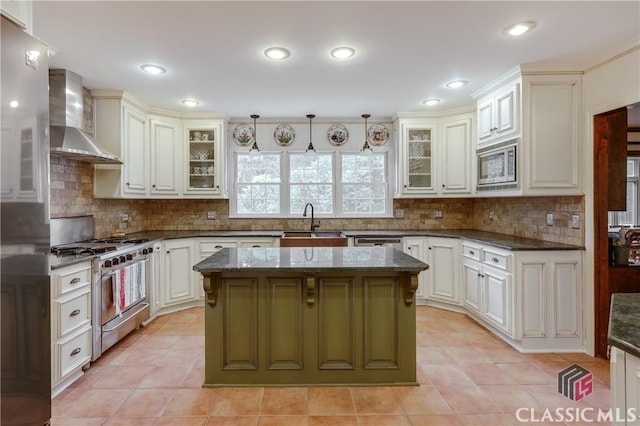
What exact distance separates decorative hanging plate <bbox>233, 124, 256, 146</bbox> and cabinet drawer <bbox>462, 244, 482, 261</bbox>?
3162mm

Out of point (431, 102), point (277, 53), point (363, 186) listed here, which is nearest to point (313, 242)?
point (277, 53)

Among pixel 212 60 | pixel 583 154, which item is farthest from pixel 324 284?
pixel 583 154

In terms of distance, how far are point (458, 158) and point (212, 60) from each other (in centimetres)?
314

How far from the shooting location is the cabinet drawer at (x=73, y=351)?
235 cm

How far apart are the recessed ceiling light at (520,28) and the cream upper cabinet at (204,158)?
3414 mm

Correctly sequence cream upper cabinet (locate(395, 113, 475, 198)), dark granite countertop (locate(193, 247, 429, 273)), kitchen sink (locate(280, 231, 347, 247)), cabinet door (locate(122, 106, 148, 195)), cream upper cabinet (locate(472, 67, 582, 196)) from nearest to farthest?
dark granite countertop (locate(193, 247, 429, 273)) → cream upper cabinet (locate(472, 67, 582, 196)) → kitchen sink (locate(280, 231, 347, 247)) → cabinet door (locate(122, 106, 148, 195)) → cream upper cabinet (locate(395, 113, 475, 198))

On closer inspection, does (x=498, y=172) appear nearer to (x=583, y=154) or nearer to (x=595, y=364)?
(x=583, y=154)

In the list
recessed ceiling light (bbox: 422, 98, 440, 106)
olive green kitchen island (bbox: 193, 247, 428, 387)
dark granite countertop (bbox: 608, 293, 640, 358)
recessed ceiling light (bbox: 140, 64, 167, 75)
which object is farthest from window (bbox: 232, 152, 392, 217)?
dark granite countertop (bbox: 608, 293, 640, 358)

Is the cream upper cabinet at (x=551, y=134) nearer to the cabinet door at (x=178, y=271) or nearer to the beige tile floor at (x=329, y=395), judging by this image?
the beige tile floor at (x=329, y=395)

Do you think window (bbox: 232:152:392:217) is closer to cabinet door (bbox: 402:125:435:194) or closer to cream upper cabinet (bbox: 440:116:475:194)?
cabinet door (bbox: 402:125:435:194)

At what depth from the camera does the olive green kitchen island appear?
2.40 metres

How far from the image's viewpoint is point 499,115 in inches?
133

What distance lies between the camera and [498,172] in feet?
11.3

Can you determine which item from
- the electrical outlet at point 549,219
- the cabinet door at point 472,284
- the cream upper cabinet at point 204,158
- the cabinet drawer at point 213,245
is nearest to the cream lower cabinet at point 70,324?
the cabinet drawer at point 213,245
